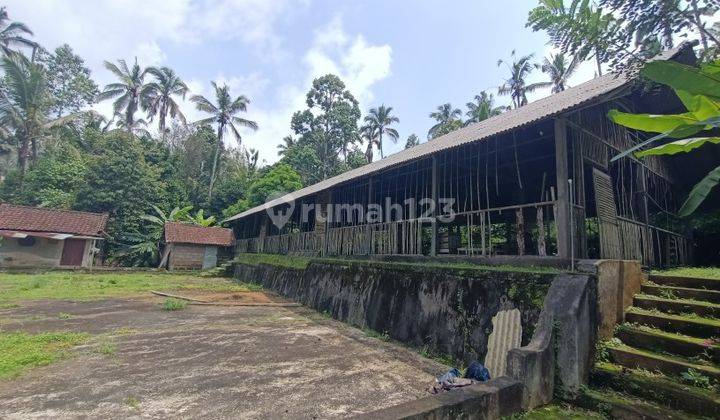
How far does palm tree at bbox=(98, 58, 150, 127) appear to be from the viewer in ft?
94.6

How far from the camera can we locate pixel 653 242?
7820 mm

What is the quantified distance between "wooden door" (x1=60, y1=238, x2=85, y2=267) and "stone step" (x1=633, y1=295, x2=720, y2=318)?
82.6ft

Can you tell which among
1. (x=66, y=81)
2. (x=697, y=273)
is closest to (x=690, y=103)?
(x=697, y=273)

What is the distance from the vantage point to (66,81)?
125ft

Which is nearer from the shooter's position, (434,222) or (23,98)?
(434,222)

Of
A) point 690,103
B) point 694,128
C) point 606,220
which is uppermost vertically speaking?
point 690,103

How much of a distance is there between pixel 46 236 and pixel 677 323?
2490 centimetres

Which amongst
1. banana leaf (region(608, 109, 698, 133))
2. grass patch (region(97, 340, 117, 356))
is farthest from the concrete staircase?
grass patch (region(97, 340, 117, 356))

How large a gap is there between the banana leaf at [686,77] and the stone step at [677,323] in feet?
10.9

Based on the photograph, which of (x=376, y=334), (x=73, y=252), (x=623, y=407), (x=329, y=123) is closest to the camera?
(x=623, y=407)

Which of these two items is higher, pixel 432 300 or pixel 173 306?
pixel 432 300

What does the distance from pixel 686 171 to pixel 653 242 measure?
351 centimetres

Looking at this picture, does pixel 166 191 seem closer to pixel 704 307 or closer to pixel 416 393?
pixel 416 393

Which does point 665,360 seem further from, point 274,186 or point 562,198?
point 274,186
